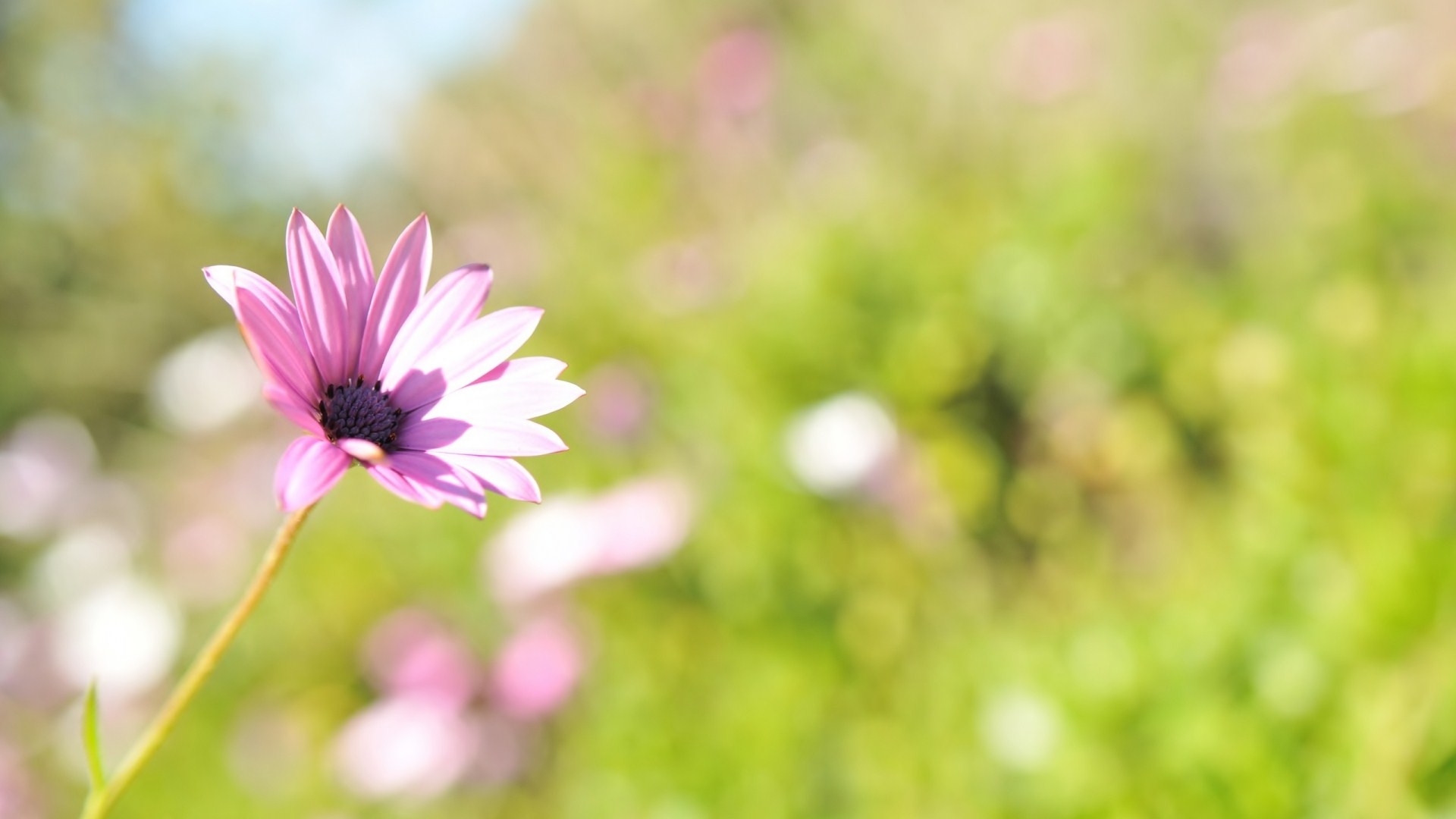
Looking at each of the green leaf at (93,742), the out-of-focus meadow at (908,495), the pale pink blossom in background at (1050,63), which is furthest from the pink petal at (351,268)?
the pale pink blossom in background at (1050,63)

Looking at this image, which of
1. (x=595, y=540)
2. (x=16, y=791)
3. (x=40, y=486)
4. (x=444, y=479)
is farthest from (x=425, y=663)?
(x=40, y=486)

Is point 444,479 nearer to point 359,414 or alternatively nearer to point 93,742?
point 359,414

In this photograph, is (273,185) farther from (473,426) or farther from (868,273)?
(473,426)

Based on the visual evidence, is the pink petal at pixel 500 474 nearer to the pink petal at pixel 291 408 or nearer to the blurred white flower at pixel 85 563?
the pink petal at pixel 291 408

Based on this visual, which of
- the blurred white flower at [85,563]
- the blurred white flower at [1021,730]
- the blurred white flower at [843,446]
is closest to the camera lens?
the blurred white flower at [1021,730]

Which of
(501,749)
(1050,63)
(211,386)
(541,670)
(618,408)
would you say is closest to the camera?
(541,670)

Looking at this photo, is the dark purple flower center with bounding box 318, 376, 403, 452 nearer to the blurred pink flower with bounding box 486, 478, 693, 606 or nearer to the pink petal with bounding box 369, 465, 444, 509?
the pink petal with bounding box 369, 465, 444, 509

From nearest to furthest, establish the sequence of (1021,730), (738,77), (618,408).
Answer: (1021,730)
(618,408)
(738,77)
